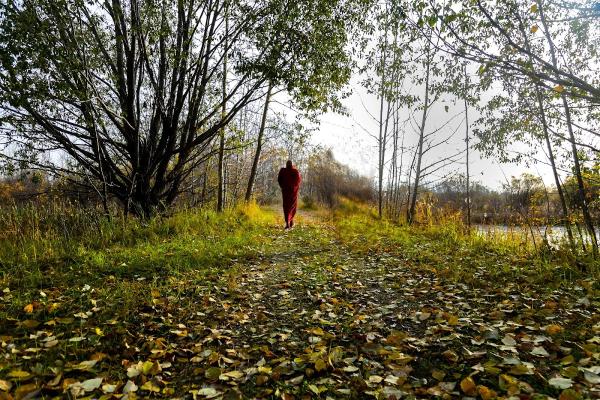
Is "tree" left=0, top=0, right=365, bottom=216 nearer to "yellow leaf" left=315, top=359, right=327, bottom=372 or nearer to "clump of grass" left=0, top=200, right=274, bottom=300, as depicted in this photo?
"clump of grass" left=0, top=200, right=274, bottom=300

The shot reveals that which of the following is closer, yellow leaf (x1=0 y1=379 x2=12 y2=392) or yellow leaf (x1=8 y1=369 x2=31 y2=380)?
yellow leaf (x1=0 y1=379 x2=12 y2=392)

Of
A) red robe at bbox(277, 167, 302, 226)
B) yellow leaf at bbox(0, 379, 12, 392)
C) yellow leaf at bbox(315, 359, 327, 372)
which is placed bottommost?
yellow leaf at bbox(315, 359, 327, 372)

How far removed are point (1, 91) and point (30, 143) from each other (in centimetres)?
301

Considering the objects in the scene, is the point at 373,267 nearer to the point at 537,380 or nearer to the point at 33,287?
the point at 537,380

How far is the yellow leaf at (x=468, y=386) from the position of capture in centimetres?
234

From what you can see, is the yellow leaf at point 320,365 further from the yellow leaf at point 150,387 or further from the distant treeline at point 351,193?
the distant treeline at point 351,193

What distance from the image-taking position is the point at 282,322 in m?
3.70

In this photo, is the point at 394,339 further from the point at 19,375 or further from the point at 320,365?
the point at 19,375

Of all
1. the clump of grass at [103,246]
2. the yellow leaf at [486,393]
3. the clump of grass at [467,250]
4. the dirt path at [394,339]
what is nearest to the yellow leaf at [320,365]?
the dirt path at [394,339]

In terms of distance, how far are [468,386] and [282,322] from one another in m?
1.90

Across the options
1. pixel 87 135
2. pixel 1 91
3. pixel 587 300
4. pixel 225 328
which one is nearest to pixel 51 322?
pixel 225 328

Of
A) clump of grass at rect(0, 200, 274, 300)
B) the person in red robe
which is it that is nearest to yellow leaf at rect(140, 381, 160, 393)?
clump of grass at rect(0, 200, 274, 300)

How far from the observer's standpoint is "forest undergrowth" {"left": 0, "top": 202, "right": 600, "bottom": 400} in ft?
8.29

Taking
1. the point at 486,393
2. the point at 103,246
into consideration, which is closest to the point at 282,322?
the point at 486,393
